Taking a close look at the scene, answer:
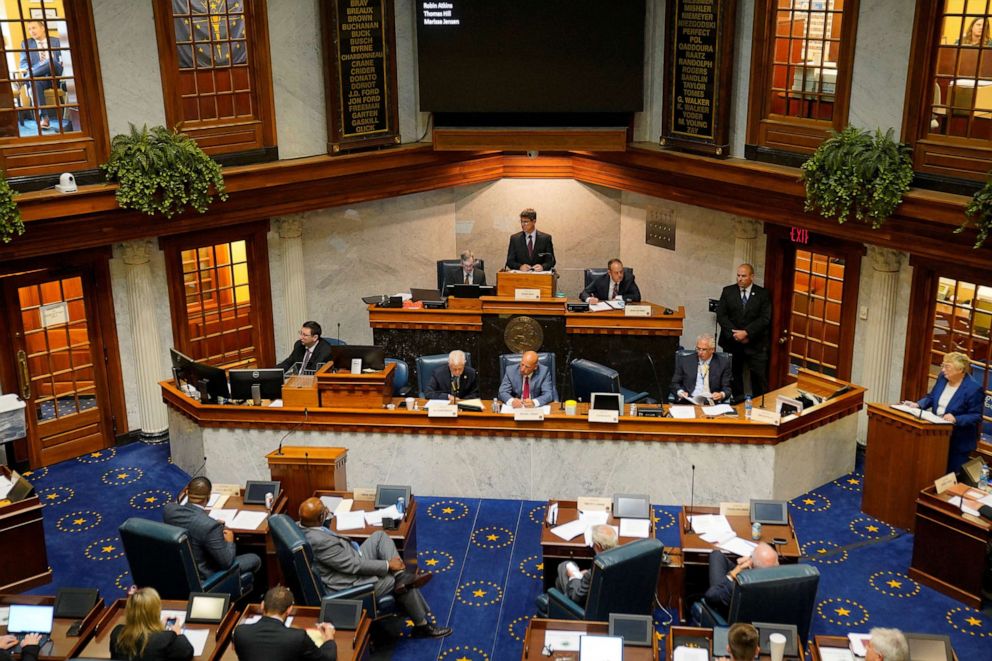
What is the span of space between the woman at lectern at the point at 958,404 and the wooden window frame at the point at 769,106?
2.55 m

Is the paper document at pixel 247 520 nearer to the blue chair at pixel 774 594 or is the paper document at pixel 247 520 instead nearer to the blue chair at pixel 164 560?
the blue chair at pixel 164 560

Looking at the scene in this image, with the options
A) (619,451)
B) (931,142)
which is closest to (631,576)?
(619,451)

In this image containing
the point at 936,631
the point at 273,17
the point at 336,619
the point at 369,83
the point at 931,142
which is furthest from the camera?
the point at 369,83

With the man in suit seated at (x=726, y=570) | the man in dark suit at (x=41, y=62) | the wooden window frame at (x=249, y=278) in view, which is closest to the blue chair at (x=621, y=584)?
the man in suit seated at (x=726, y=570)

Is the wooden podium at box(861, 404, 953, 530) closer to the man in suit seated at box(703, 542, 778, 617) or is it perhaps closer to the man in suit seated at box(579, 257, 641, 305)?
the man in suit seated at box(703, 542, 778, 617)

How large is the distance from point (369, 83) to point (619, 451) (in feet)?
17.5

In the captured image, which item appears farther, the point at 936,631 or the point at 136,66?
the point at 136,66

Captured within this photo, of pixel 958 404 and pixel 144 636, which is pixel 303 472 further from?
pixel 958 404

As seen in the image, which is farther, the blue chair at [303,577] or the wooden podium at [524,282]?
the wooden podium at [524,282]

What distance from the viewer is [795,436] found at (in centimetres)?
911

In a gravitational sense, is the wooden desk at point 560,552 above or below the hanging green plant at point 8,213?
below

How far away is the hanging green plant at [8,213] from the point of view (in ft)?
29.1

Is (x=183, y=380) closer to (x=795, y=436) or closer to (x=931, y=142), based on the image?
(x=795, y=436)

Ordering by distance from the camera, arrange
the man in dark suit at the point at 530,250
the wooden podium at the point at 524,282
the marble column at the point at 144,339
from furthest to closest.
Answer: the man in dark suit at the point at 530,250
the wooden podium at the point at 524,282
the marble column at the point at 144,339
